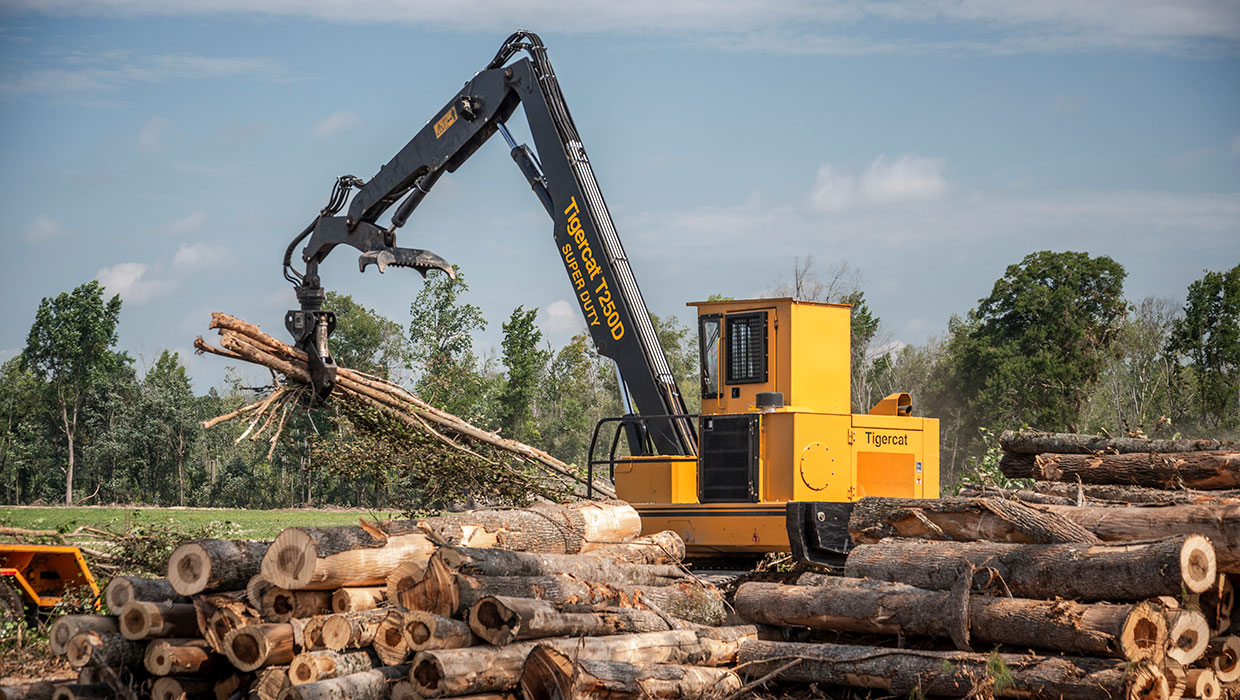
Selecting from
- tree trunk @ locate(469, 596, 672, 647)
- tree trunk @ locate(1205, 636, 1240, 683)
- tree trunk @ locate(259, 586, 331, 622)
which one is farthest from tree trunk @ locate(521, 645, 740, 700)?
tree trunk @ locate(1205, 636, 1240, 683)

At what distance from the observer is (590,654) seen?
28.3ft

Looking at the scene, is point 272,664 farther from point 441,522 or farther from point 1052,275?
point 1052,275

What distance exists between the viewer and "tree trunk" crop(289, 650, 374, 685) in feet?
25.5

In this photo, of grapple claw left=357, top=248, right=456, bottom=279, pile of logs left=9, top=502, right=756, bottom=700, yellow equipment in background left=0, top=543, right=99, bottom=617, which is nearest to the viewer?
pile of logs left=9, top=502, right=756, bottom=700

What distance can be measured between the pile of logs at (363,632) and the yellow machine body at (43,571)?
319 cm

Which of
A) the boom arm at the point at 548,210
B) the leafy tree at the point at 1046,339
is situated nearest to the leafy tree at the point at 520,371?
the leafy tree at the point at 1046,339

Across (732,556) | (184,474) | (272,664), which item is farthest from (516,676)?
(184,474)

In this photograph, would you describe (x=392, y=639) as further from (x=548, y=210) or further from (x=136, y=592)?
(x=548, y=210)

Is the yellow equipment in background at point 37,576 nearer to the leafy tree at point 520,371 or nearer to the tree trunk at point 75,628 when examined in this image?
the tree trunk at point 75,628

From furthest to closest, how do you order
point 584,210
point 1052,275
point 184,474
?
1. point 184,474
2. point 1052,275
3. point 584,210

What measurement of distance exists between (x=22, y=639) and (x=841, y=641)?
7537 millimetres

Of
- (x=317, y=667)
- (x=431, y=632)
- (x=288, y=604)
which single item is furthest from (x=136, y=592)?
(x=431, y=632)

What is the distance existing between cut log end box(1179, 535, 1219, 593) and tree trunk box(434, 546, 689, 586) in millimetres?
4577

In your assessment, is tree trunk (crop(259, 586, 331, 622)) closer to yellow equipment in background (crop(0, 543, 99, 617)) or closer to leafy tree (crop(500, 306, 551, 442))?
yellow equipment in background (crop(0, 543, 99, 617))
